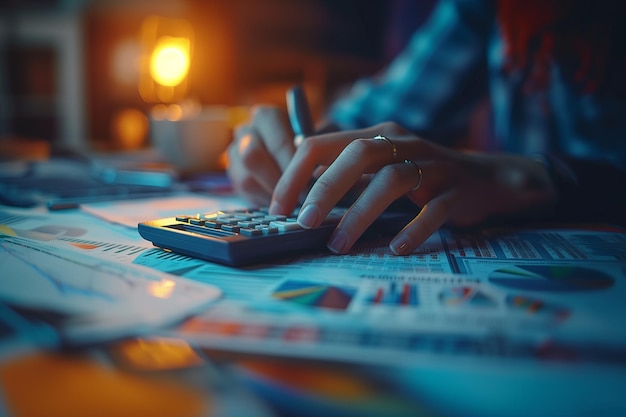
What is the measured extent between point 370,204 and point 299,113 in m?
0.19

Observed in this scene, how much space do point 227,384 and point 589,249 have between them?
1.07ft

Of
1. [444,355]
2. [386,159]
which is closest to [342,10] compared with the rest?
[386,159]

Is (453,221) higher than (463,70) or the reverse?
the reverse

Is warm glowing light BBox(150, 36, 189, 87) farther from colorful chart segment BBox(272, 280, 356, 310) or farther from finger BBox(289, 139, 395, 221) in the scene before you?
colorful chart segment BBox(272, 280, 356, 310)

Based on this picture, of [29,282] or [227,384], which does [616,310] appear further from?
[29,282]

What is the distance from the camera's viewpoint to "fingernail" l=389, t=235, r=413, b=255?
371 mm

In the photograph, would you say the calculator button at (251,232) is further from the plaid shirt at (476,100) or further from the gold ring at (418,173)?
the plaid shirt at (476,100)

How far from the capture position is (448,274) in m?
0.32

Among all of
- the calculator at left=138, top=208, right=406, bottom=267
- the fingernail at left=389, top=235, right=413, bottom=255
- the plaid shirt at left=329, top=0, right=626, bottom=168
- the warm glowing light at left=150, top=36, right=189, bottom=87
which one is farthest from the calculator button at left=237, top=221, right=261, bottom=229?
the warm glowing light at left=150, top=36, right=189, bottom=87

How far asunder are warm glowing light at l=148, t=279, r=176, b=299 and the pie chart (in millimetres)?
183

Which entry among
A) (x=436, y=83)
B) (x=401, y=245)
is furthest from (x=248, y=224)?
(x=436, y=83)

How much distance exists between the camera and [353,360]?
19 centimetres

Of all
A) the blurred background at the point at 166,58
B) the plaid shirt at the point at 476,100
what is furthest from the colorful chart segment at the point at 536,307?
the blurred background at the point at 166,58

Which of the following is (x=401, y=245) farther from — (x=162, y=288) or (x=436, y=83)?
(x=436, y=83)
